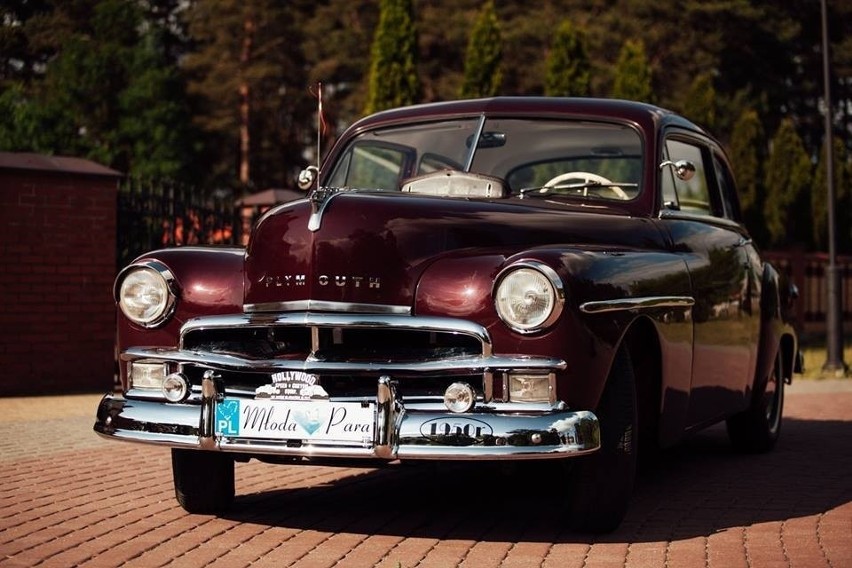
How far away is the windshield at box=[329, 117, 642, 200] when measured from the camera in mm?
6797

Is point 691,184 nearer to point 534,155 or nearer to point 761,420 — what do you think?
point 534,155

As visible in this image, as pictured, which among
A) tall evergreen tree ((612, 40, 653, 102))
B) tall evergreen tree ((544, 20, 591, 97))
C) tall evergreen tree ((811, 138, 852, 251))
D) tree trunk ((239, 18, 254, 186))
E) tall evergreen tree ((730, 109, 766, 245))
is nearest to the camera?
tall evergreen tree ((612, 40, 653, 102))

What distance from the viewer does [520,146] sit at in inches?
271

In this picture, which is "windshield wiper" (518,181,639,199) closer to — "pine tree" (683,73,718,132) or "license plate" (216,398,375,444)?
"license plate" (216,398,375,444)

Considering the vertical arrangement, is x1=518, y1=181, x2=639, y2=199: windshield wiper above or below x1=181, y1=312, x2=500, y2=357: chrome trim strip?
above

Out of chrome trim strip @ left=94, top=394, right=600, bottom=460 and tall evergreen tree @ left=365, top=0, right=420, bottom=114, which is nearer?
chrome trim strip @ left=94, top=394, right=600, bottom=460

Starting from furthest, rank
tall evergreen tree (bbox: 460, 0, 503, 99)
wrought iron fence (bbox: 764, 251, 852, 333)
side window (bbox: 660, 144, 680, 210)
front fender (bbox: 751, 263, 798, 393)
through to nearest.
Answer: tall evergreen tree (bbox: 460, 0, 503, 99) < wrought iron fence (bbox: 764, 251, 852, 333) < front fender (bbox: 751, 263, 798, 393) < side window (bbox: 660, 144, 680, 210)

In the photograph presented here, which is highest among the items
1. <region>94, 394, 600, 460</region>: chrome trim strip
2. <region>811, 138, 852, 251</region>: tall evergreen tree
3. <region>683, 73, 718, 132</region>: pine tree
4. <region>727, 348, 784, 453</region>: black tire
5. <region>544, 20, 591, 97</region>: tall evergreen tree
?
<region>544, 20, 591, 97</region>: tall evergreen tree

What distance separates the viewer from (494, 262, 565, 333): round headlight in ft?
16.9

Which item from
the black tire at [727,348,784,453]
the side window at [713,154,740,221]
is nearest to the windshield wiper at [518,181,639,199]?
the side window at [713,154,740,221]

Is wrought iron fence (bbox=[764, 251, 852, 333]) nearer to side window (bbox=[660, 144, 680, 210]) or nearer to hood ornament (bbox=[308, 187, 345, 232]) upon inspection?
side window (bbox=[660, 144, 680, 210])

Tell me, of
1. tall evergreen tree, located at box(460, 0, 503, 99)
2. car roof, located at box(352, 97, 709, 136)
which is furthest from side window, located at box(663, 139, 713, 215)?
tall evergreen tree, located at box(460, 0, 503, 99)

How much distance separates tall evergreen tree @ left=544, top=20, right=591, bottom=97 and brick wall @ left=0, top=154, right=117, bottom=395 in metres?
20.7

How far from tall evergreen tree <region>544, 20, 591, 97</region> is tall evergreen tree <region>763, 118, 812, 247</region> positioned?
6.90 metres
